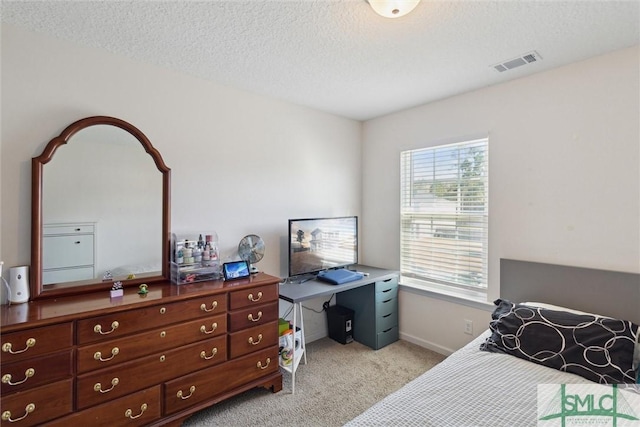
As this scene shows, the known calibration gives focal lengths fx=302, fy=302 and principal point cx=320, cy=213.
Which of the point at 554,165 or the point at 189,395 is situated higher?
the point at 554,165

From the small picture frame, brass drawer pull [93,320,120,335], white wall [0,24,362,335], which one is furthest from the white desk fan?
brass drawer pull [93,320,120,335]

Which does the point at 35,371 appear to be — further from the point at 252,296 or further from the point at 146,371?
the point at 252,296

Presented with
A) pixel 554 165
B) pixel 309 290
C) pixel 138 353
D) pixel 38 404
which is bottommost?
pixel 38 404

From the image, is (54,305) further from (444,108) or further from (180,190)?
(444,108)

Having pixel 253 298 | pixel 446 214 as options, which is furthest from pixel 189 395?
pixel 446 214

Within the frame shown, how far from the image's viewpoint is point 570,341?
5.59 ft

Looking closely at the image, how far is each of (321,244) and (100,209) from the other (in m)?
1.80

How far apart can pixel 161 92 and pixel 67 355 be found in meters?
1.77

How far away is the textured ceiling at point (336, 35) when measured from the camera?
5.19 ft

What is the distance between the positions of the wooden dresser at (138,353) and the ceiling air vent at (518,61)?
2.29 meters

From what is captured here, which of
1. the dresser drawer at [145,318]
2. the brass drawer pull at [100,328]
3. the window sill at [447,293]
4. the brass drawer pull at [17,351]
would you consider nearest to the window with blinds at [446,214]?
the window sill at [447,293]

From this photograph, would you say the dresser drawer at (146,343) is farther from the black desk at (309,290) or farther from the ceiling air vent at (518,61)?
the ceiling air vent at (518,61)

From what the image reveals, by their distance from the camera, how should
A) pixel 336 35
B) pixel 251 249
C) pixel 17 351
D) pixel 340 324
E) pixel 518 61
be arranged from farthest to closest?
pixel 340 324 < pixel 251 249 < pixel 518 61 < pixel 336 35 < pixel 17 351

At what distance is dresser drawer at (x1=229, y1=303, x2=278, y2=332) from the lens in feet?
6.79
